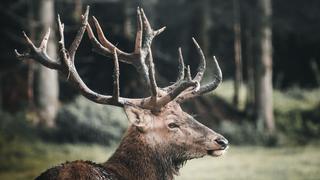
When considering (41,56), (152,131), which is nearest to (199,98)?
(41,56)

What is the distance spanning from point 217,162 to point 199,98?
5.53 m

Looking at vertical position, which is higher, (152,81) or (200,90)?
(152,81)

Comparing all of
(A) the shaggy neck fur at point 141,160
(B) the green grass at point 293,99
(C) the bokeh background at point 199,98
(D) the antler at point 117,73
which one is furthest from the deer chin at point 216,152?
(B) the green grass at point 293,99

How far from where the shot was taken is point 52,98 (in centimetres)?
1777

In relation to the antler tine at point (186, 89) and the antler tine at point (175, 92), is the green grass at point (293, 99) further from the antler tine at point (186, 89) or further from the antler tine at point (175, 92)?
the antler tine at point (175, 92)

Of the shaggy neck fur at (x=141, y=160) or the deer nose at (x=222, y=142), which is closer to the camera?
the shaggy neck fur at (x=141, y=160)

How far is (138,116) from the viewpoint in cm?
692

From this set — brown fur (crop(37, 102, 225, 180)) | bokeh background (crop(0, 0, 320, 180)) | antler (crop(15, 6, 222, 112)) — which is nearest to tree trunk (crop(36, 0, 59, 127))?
bokeh background (crop(0, 0, 320, 180))

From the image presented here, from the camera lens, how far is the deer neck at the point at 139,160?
6633mm

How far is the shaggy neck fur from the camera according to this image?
21.7ft

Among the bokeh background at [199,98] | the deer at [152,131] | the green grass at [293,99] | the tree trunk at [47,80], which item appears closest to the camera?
the deer at [152,131]

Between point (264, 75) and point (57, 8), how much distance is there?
7298 millimetres

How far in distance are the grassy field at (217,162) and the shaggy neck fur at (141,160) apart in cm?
598

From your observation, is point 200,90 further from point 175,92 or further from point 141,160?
point 141,160
